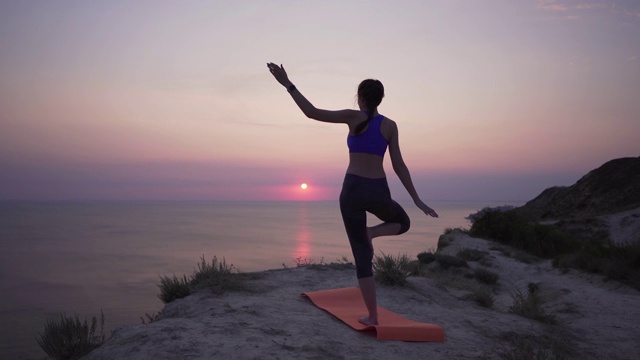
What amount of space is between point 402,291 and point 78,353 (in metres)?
4.34

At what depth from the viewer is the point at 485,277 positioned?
10.8 m

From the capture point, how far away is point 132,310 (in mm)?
13367

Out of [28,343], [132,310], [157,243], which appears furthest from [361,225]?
[157,243]

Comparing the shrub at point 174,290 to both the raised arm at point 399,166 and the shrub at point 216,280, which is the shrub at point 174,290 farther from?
the raised arm at point 399,166

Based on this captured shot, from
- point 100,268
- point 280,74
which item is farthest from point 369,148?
point 100,268

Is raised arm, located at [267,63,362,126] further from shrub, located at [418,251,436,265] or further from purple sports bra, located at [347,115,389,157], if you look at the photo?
shrub, located at [418,251,436,265]

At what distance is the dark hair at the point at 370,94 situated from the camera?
457cm

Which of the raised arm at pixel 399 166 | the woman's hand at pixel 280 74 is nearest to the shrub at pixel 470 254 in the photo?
the raised arm at pixel 399 166

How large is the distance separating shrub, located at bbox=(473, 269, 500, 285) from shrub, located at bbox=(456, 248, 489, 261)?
1.84 m

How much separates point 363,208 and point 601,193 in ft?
81.3

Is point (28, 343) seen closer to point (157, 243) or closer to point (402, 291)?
point (402, 291)

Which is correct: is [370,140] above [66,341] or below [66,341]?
above

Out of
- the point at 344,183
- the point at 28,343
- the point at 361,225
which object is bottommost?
the point at 28,343

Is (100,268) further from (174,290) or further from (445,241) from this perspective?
(174,290)
